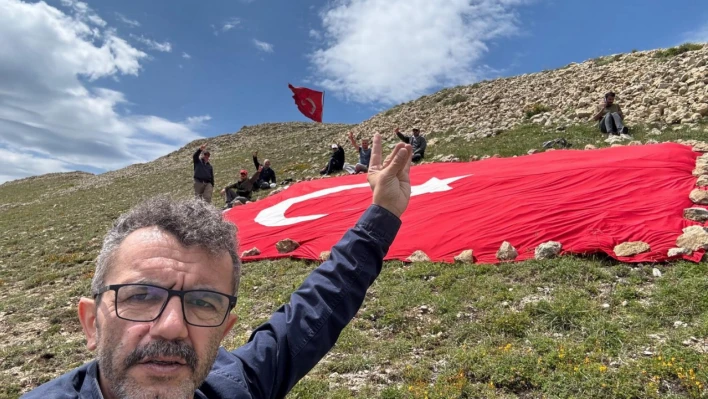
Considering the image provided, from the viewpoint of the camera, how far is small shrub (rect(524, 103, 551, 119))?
2138 centimetres

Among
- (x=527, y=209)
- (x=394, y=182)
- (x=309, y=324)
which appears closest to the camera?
(x=309, y=324)

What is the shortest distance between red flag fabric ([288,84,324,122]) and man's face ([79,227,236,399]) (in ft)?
91.6

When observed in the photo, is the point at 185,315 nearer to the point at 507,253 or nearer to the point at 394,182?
the point at 394,182

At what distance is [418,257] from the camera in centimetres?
772

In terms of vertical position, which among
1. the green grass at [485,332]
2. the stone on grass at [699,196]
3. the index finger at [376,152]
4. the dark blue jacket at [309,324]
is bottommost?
the green grass at [485,332]

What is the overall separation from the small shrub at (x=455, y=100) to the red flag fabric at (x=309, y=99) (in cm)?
879

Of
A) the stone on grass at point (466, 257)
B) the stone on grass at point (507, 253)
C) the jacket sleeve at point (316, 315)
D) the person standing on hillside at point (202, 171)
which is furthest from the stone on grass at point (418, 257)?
the person standing on hillside at point (202, 171)

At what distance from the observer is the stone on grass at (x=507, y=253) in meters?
6.98

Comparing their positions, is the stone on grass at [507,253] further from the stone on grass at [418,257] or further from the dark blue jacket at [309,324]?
the dark blue jacket at [309,324]

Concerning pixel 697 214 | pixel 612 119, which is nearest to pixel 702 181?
pixel 697 214

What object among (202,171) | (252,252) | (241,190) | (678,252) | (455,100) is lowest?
(678,252)


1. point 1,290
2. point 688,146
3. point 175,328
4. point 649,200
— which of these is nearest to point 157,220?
point 175,328

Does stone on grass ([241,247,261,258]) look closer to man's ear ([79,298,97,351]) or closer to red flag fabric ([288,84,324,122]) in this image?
man's ear ([79,298,97,351])

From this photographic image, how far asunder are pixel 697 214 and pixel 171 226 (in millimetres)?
8031
